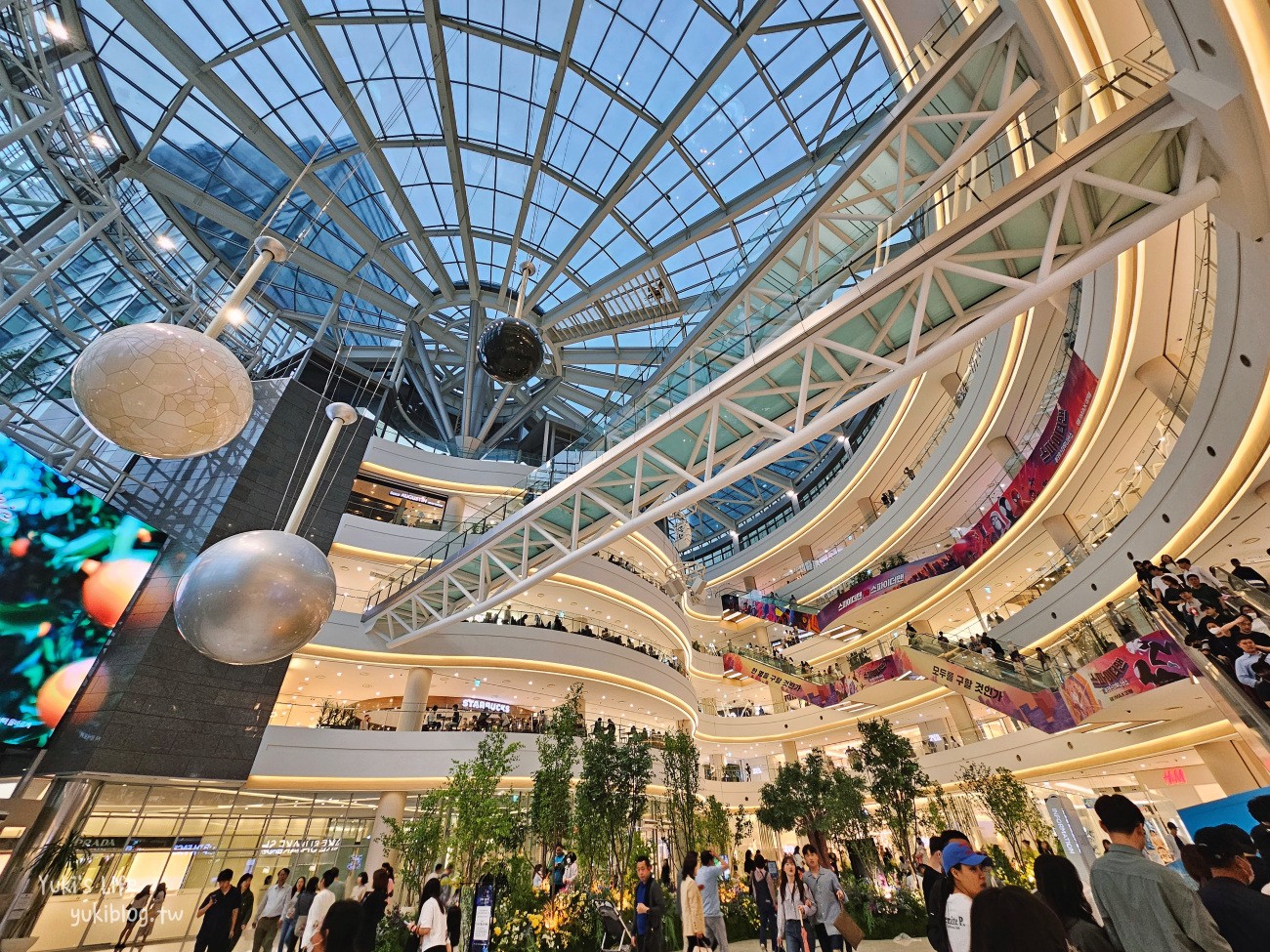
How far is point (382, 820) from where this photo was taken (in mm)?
17422

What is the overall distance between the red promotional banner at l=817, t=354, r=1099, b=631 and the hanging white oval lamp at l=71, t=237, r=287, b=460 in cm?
2003

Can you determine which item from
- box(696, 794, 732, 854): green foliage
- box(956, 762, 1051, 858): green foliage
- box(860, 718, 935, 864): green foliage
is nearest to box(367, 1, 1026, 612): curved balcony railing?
box(860, 718, 935, 864): green foliage

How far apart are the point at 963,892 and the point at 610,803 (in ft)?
37.5

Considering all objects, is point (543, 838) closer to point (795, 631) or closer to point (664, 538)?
point (664, 538)

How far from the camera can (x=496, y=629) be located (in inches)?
841

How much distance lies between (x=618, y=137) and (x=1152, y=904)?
24297mm

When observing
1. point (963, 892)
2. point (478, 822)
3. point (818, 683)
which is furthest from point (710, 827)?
point (963, 892)

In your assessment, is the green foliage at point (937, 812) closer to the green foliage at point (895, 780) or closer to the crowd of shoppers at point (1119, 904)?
the green foliage at point (895, 780)

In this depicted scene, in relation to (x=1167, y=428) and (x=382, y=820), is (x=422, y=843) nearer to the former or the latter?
(x=382, y=820)

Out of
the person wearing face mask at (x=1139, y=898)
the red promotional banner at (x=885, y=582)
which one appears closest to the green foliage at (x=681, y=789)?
the person wearing face mask at (x=1139, y=898)

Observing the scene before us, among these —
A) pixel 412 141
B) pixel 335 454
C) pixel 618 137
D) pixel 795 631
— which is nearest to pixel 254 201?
pixel 412 141

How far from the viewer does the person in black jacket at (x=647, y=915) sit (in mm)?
7786

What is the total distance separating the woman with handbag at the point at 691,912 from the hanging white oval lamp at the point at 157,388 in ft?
23.9

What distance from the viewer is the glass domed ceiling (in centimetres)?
1730
